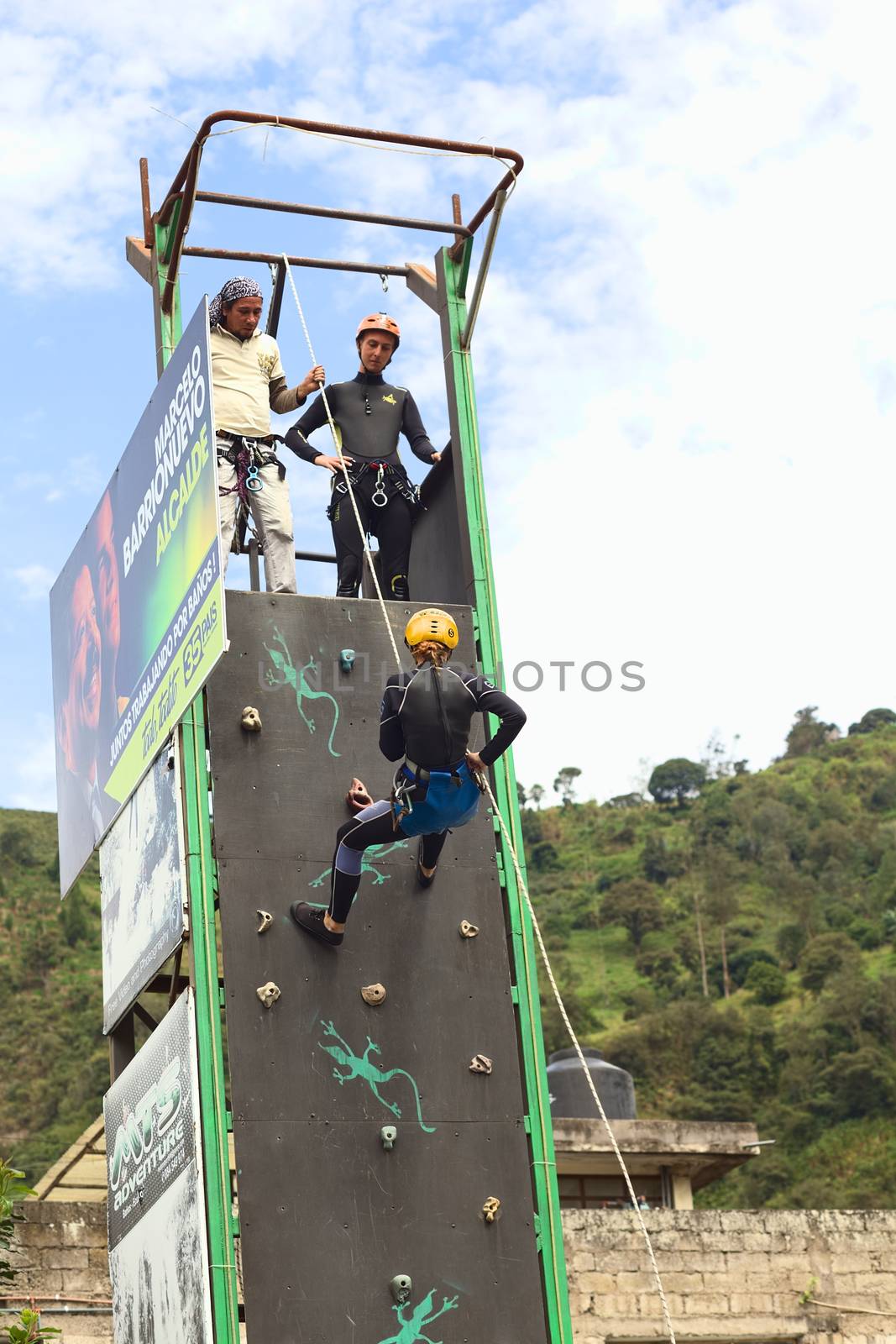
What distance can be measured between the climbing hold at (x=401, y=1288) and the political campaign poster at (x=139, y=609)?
3464 millimetres

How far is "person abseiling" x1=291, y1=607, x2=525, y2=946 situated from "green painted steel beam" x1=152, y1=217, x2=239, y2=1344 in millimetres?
738

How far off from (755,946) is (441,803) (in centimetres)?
6856

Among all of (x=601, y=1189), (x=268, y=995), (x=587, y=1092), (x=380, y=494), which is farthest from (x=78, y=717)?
(x=587, y=1092)

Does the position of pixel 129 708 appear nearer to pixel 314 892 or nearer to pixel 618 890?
pixel 314 892

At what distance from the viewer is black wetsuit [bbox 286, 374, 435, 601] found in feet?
43.0

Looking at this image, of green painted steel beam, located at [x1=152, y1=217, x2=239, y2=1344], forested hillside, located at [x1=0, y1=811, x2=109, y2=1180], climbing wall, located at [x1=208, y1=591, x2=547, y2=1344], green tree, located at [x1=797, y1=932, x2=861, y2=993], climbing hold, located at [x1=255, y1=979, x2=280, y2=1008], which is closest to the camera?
green painted steel beam, located at [x1=152, y1=217, x2=239, y2=1344]

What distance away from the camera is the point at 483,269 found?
13.0 meters

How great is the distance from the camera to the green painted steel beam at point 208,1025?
9.84 meters

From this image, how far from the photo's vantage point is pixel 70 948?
76.2m

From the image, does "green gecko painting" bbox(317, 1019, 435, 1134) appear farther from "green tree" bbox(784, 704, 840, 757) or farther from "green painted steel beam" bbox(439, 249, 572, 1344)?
"green tree" bbox(784, 704, 840, 757)

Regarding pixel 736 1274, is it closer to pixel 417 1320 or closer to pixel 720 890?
pixel 417 1320

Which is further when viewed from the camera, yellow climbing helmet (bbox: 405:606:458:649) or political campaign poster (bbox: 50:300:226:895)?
political campaign poster (bbox: 50:300:226:895)

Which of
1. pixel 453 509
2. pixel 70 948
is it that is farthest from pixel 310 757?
pixel 70 948

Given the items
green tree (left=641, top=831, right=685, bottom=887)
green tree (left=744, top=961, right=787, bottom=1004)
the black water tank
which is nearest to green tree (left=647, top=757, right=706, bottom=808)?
green tree (left=641, top=831, right=685, bottom=887)
